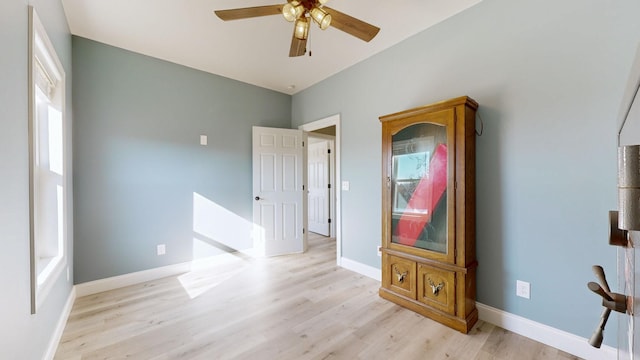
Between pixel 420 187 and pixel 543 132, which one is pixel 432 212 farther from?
pixel 543 132

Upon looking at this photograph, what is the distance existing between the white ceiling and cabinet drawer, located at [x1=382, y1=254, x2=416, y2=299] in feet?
7.41

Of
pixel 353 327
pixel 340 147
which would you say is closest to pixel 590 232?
pixel 353 327

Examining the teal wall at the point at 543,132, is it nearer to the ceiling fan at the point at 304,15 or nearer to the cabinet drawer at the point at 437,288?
the cabinet drawer at the point at 437,288

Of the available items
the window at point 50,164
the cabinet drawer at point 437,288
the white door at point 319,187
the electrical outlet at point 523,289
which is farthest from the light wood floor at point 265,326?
the white door at point 319,187

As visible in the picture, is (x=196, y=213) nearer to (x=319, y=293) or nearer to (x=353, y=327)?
(x=319, y=293)

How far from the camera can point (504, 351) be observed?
1729mm

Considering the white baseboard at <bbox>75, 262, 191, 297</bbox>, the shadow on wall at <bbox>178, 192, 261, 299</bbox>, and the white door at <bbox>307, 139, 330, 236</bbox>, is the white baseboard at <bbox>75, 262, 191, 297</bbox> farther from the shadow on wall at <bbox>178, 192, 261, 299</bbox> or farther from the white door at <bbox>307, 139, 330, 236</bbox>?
the white door at <bbox>307, 139, 330, 236</bbox>

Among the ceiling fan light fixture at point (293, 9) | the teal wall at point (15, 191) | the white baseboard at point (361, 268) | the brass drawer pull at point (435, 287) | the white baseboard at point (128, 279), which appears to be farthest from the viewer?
the white baseboard at point (361, 268)

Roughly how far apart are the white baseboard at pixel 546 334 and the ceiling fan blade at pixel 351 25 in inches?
92.1

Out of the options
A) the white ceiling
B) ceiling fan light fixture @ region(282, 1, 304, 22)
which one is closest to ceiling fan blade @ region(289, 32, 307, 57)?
ceiling fan light fixture @ region(282, 1, 304, 22)

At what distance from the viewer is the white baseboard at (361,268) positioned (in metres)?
2.98

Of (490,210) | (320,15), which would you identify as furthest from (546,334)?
(320,15)

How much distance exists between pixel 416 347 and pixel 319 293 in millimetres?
1088

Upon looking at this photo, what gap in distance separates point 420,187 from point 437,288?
2.83 feet
